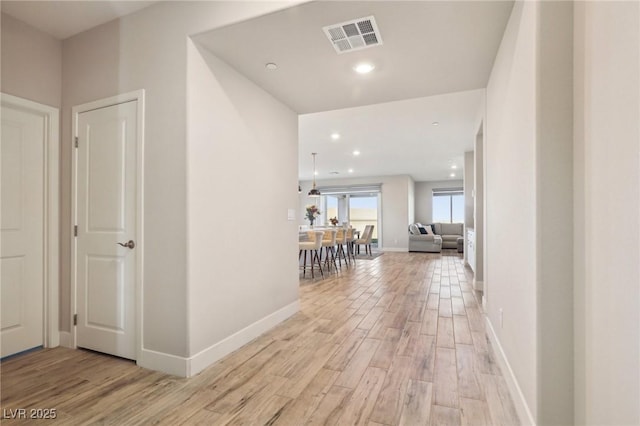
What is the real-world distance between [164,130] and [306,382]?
202cm

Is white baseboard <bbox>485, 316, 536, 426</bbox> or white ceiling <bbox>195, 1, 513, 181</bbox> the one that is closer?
Result: white baseboard <bbox>485, 316, 536, 426</bbox>

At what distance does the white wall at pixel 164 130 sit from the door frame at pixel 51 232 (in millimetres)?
716

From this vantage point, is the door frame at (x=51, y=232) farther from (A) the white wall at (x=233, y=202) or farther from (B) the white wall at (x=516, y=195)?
(B) the white wall at (x=516, y=195)

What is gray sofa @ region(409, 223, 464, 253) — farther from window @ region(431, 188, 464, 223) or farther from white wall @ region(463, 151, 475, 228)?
white wall @ region(463, 151, 475, 228)

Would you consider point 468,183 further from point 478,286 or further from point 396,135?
point 478,286

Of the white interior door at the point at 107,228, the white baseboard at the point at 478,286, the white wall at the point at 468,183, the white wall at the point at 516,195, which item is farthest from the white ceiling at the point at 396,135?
the white interior door at the point at 107,228

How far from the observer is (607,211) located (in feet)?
3.66

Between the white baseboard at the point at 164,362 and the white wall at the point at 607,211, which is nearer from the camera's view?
the white wall at the point at 607,211

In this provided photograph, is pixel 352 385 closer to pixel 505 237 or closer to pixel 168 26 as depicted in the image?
pixel 505 237

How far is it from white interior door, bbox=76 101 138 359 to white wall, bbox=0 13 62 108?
1.29 ft

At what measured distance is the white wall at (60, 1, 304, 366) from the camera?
7.18ft

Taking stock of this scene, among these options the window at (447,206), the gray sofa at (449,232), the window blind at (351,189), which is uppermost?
the window blind at (351,189)

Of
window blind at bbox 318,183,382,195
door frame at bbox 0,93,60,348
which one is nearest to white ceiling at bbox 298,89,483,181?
window blind at bbox 318,183,382,195

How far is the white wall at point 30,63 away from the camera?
2441mm
